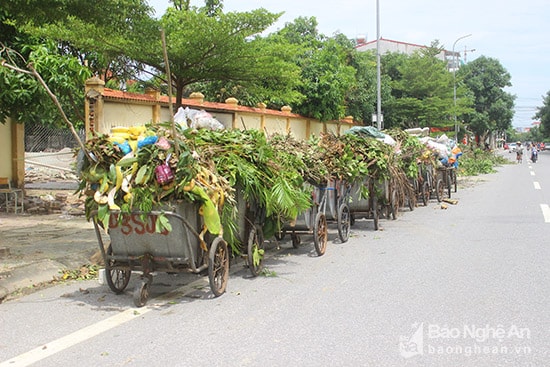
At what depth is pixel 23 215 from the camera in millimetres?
12266

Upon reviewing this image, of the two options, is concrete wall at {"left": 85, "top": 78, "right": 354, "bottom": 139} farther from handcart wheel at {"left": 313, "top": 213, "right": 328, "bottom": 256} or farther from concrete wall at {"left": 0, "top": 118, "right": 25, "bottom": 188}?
concrete wall at {"left": 0, "top": 118, "right": 25, "bottom": 188}

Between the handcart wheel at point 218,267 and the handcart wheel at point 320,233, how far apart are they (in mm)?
2423

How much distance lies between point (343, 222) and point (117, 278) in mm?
4612

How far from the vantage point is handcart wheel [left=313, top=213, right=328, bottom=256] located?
27.5 ft

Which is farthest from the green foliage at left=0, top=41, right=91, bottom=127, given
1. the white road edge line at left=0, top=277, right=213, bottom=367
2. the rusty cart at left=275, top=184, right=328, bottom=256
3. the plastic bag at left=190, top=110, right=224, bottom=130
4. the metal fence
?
the metal fence

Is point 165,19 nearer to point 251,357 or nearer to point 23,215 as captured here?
point 23,215

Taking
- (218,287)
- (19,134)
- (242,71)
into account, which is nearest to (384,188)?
(242,71)

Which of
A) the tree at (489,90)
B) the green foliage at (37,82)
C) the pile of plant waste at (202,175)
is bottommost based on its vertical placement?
the pile of plant waste at (202,175)

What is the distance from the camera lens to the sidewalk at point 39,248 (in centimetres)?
667

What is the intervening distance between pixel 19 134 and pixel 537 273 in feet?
38.7

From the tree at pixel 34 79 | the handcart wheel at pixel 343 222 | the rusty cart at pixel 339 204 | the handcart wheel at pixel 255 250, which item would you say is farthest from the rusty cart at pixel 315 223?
the tree at pixel 34 79

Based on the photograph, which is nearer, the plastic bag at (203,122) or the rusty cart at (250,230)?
the rusty cart at (250,230)

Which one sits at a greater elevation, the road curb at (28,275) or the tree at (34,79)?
the tree at (34,79)

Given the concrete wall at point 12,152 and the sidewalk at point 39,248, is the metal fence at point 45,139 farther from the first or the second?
the sidewalk at point 39,248
